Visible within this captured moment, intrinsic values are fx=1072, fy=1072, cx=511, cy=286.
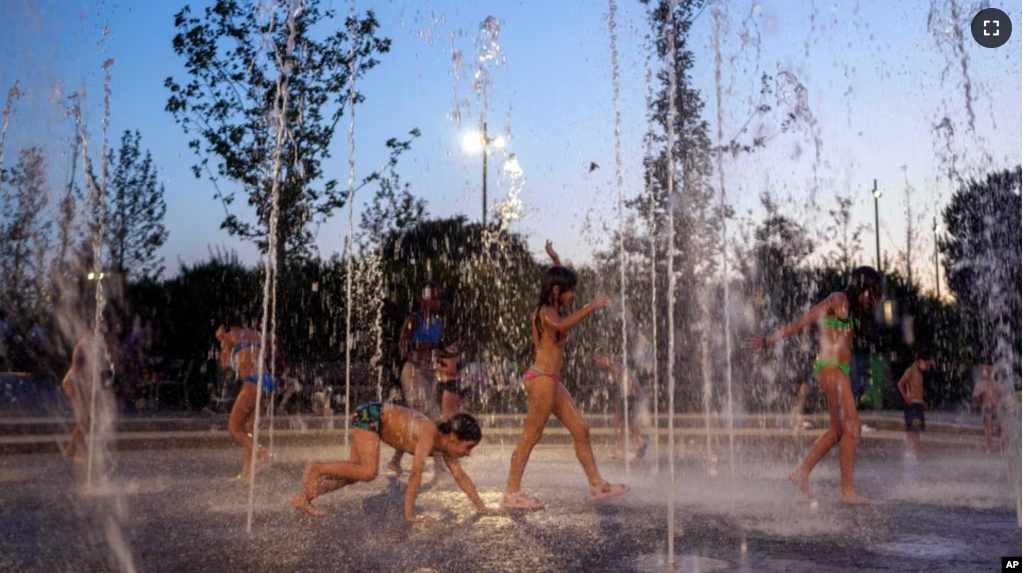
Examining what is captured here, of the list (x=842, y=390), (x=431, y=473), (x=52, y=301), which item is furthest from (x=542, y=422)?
(x=52, y=301)

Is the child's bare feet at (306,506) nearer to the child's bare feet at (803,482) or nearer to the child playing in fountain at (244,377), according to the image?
the child playing in fountain at (244,377)

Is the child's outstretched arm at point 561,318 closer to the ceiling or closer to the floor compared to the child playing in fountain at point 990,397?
closer to the ceiling

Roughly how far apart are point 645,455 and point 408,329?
380 centimetres

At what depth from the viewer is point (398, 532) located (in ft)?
19.4

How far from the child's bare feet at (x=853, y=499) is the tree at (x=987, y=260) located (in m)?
13.0

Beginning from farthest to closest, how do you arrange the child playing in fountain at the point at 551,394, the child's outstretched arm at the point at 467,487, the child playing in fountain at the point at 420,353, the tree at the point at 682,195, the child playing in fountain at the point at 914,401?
1. the tree at the point at 682,195
2. the child playing in fountain at the point at 914,401
3. the child playing in fountain at the point at 420,353
4. the child playing in fountain at the point at 551,394
5. the child's outstretched arm at the point at 467,487

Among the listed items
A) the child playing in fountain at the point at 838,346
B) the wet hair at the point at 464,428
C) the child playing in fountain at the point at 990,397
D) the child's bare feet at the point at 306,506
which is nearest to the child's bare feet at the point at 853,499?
the child playing in fountain at the point at 838,346

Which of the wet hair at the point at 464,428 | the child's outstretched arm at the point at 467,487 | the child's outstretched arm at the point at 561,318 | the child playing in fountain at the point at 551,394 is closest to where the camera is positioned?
the wet hair at the point at 464,428

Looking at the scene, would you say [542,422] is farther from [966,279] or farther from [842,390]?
[966,279]

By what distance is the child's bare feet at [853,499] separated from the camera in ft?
23.3

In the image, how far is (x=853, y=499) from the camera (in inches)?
280

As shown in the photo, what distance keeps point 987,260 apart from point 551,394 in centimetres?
2921

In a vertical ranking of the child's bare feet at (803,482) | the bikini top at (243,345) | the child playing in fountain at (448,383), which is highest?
the bikini top at (243,345)

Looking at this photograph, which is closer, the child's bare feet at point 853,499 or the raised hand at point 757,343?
the child's bare feet at point 853,499
